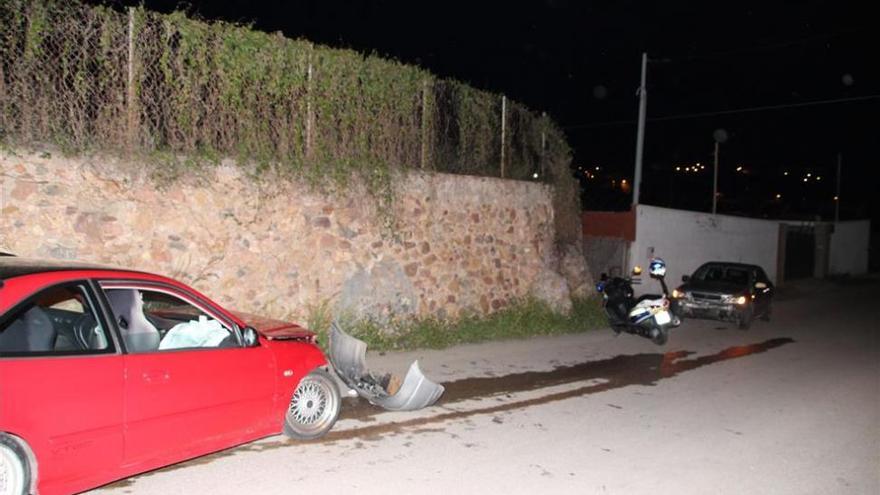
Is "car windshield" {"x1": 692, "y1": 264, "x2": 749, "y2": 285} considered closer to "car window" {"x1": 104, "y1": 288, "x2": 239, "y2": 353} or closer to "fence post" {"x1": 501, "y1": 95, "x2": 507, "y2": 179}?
"fence post" {"x1": 501, "y1": 95, "x2": 507, "y2": 179}

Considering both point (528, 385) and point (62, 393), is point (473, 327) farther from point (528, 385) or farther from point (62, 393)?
point (62, 393)

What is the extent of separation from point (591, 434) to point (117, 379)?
436 centimetres

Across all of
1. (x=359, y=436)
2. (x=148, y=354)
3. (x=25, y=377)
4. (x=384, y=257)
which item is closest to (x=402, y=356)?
(x=384, y=257)

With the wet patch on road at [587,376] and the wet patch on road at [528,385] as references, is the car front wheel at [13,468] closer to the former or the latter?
the wet patch on road at [528,385]

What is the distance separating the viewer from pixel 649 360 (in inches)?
420

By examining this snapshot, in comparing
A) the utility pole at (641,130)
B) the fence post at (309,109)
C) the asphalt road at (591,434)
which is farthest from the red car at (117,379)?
the utility pole at (641,130)

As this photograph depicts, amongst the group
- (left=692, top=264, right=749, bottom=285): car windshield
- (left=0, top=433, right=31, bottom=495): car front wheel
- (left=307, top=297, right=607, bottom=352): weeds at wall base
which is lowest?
(left=307, top=297, right=607, bottom=352): weeds at wall base

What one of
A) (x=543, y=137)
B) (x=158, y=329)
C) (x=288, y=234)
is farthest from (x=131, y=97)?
(x=543, y=137)

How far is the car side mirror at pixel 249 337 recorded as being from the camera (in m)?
5.27

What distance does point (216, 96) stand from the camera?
30.6 feet

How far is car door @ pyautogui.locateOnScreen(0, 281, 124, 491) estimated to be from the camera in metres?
3.81

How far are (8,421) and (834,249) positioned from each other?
3518 centimetres

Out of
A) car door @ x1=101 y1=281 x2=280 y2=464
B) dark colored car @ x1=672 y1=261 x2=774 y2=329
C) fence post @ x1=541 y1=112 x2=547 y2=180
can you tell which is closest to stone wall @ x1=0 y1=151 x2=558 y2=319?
fence post @ x1=541 y1=112 x2=547 y2=180

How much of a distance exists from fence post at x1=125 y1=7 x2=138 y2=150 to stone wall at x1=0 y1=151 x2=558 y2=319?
1.48ft
